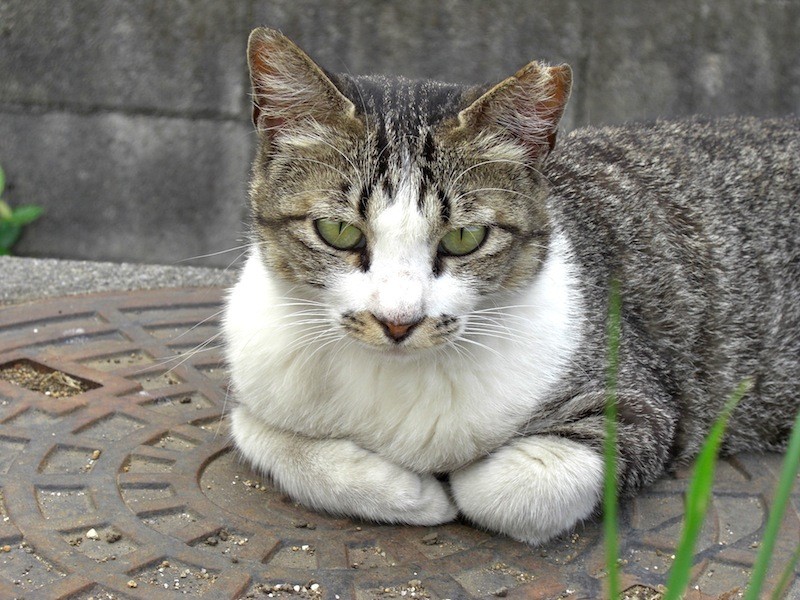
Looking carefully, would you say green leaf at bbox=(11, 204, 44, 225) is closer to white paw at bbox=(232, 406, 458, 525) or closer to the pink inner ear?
white paw at bbox=(232, 406, 458, 525)

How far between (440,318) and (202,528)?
78 centimetres

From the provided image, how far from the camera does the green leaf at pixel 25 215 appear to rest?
5.53m

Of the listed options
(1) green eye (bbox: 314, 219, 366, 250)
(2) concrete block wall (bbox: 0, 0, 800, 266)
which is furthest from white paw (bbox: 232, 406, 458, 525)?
(2) concrete block wall (bbox: 0, 0, 800, 266)

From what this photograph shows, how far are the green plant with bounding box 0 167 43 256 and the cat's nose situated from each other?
3749mm

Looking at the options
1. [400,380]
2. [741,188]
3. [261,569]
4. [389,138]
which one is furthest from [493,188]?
[741,188]

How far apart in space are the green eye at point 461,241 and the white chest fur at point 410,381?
224 millimetres

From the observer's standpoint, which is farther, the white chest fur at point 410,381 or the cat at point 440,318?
the white chest fur at point 410,381

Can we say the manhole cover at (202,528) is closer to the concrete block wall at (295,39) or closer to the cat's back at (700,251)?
the cat's back at (700,251)

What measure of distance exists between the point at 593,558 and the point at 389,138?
3.76 ft

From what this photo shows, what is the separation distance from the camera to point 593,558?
2.50m

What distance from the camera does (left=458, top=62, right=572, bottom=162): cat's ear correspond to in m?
2.49

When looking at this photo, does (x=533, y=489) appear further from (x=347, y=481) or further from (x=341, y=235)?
(x=341, y=235)

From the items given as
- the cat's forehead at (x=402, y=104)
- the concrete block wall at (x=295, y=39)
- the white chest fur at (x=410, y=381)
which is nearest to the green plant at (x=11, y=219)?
the concrete block wall at (x=295, y=39)

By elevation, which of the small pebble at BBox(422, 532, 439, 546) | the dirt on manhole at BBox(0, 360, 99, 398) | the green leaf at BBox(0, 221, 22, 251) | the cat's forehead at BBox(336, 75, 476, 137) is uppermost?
the cat's forehead at BBox(336, 75, 476, 137)
